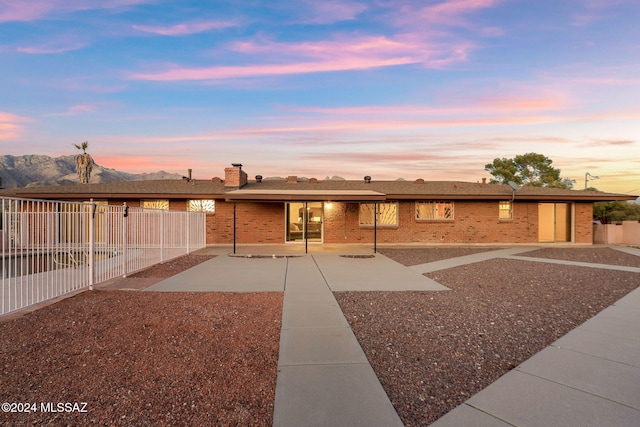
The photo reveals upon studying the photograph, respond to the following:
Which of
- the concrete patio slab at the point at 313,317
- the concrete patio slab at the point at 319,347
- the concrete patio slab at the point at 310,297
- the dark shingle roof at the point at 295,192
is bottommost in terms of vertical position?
the concrete patio slab at the point at 310,297

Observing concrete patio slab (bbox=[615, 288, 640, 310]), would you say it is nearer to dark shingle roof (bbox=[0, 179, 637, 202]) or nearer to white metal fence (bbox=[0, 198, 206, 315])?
dark shingle roof (bbox=[0, 179, 637, 202])

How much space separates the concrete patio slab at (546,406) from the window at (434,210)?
1602 cm

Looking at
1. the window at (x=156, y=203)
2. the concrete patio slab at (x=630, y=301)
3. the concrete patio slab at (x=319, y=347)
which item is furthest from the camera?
the window at (x=156, y=203)

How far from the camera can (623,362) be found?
154 inches

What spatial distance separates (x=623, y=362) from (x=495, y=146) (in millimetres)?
26493

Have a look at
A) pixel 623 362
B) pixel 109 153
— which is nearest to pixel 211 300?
pixel 623 362

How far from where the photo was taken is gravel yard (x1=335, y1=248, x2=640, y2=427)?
135 inches

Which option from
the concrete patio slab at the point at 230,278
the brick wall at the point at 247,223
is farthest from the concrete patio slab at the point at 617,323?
the brick wall at the point at 247,223

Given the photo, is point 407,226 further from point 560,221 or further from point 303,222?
point 560,221

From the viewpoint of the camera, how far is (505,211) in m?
19.4

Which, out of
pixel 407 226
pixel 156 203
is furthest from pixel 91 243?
pixel 407 226

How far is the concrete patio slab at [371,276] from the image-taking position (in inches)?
322

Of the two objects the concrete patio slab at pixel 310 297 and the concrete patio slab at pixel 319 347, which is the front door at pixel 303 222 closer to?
the concrete patio slab at pixel 310 297

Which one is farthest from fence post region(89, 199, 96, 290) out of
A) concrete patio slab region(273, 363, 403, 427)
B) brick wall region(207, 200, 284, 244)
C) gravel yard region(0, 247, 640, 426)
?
brick wall region(207, 200, 284, 244)
